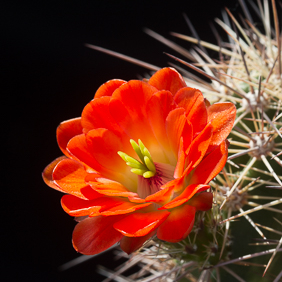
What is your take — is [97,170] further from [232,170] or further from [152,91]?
[232,170]

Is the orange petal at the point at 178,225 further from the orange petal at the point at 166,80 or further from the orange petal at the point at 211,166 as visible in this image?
the orange petal at the point at 166,80

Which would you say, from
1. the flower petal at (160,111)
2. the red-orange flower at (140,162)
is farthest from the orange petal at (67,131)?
the flower petal at (160,111)

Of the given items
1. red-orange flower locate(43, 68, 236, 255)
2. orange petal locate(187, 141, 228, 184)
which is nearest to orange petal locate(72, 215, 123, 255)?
red-orange flower locate(43, 68, 236, 255)

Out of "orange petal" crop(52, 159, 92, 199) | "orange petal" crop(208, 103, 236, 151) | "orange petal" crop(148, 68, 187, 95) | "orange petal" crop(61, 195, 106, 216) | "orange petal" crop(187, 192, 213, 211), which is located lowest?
"orange petal" crop(187, 192, 213, 211)

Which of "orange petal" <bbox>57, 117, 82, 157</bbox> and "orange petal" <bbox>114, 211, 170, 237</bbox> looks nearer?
"orange petal" <bbox>114, 211, 170, 237</bbox>

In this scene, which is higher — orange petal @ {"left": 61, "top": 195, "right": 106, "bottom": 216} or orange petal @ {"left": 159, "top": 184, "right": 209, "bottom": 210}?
orange petal @ {"left": 61, "top": 195, "right": 106, "bottom": 216}

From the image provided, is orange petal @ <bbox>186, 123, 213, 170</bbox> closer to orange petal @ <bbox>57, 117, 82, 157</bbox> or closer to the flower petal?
the flower petal

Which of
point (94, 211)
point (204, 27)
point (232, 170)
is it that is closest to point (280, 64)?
point (232, 170)
